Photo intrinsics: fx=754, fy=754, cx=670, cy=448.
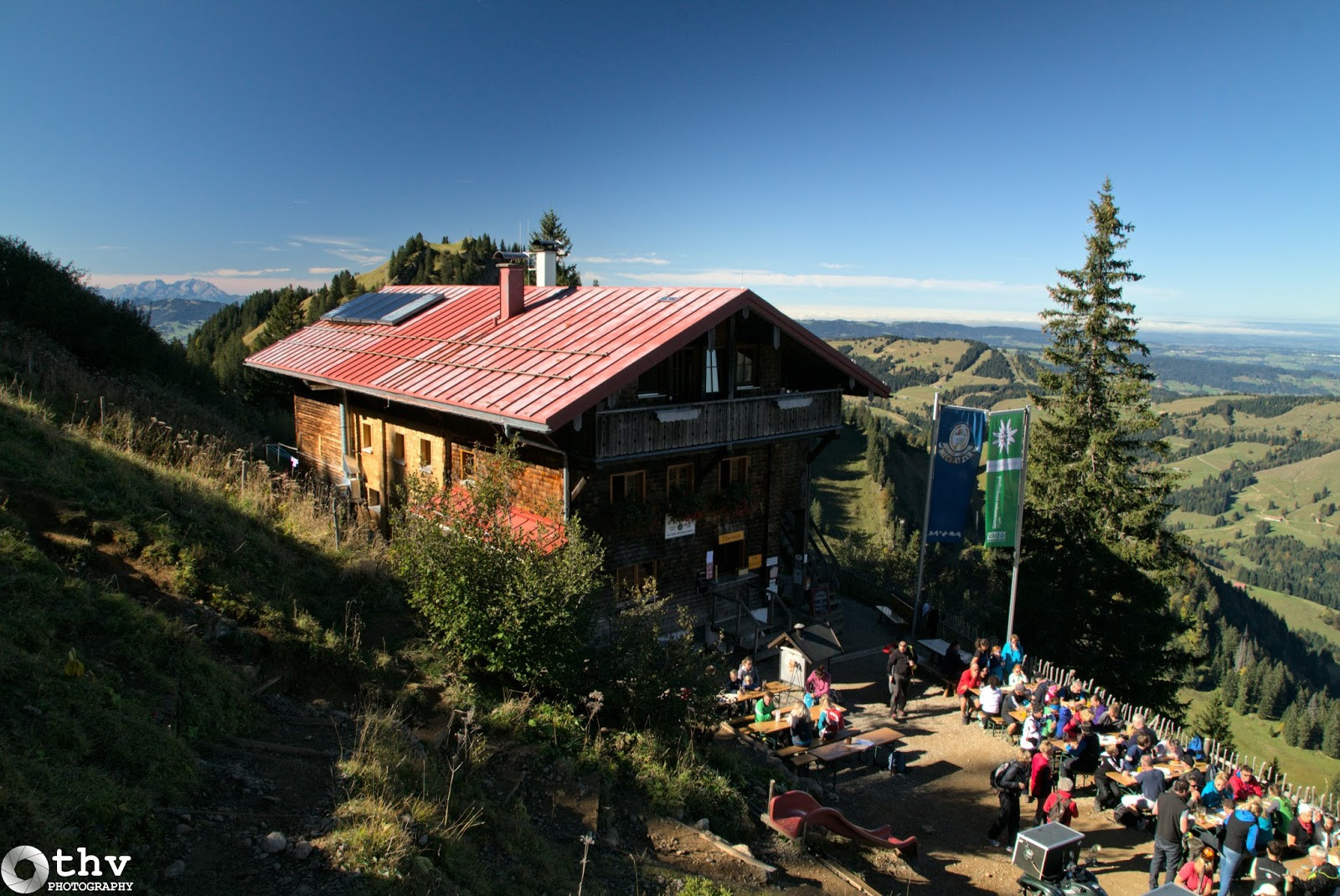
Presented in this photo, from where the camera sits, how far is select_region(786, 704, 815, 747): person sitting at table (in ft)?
42.3

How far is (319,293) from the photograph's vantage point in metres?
49.5

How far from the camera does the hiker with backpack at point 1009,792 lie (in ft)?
35.8

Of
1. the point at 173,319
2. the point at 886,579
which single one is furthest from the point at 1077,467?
the point at 173,319

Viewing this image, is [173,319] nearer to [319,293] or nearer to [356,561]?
[319,293]

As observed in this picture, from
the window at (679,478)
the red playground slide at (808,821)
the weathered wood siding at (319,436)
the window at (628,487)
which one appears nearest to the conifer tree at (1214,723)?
the window at (679,478)

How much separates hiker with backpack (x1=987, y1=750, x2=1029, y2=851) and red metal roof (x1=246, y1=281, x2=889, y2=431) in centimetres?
890

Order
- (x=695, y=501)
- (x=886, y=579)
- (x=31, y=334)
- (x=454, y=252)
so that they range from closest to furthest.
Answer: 1. (x=695, y=501)
2. (x=31, y=334)
3. (x=886, y=579)
4. (x=454, y=252)

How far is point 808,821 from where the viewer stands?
9.35 m

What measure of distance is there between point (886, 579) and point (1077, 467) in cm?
1511

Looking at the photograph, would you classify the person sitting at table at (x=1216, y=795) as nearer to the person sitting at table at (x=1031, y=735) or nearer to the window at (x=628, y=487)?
the person sitting at table at (x=1031, y=735)

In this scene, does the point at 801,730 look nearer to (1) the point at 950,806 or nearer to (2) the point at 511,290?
(1) the point at 950,806

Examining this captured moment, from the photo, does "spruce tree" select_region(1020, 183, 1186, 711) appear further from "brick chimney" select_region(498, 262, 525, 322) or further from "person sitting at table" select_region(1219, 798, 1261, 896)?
"brick chimney" select_region(498, 262, 525, 322)
